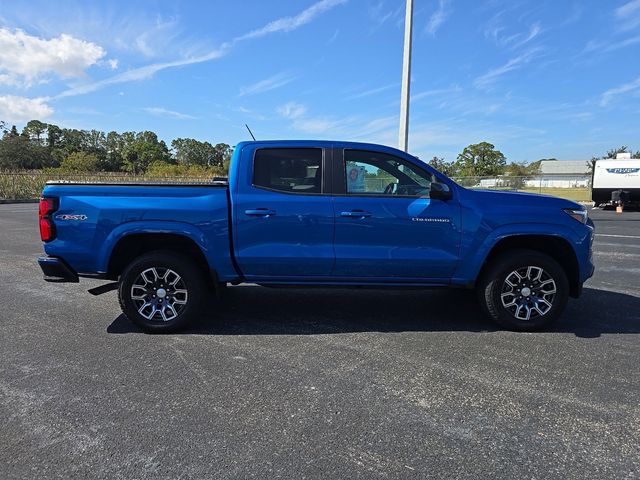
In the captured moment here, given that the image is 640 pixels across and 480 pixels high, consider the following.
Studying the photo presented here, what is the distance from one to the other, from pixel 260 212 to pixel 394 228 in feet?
4.45

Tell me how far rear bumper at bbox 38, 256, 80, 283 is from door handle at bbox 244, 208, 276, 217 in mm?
1904

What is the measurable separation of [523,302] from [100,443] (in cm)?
399

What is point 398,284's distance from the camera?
4844 mm

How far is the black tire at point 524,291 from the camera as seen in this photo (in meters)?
4.71

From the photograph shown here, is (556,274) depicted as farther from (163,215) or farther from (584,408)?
(163,215)

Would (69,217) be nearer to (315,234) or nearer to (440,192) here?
(315,234)

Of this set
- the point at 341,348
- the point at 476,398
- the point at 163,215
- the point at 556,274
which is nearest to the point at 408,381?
the point at 476,398

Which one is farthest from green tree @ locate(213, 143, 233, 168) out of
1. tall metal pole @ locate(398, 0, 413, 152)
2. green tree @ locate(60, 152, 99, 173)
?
green tree @ locate(60, 152, 99, 173)

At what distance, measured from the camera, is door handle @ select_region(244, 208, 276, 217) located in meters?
4.64

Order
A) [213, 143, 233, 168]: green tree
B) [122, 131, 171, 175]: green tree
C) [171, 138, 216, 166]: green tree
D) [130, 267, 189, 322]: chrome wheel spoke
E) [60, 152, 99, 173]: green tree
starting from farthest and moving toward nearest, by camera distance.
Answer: [171, 138, 216, 166]: green tree
[122, 131, 171, 175]: green tree
[60, 152, 99, 173]: green tree
[213, 143, 233, 168]: green tree
[130, 267, 189, 322]: chrome wheel spoke

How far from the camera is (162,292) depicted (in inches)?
186

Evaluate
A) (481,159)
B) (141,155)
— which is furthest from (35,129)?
(481,159)

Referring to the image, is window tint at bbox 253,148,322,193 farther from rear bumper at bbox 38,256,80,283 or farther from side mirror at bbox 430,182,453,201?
rear bumper at bbox 38,256,80,283

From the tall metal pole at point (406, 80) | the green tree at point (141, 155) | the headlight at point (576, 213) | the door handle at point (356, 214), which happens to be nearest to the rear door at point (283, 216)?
the door handle at point (356, 214)
